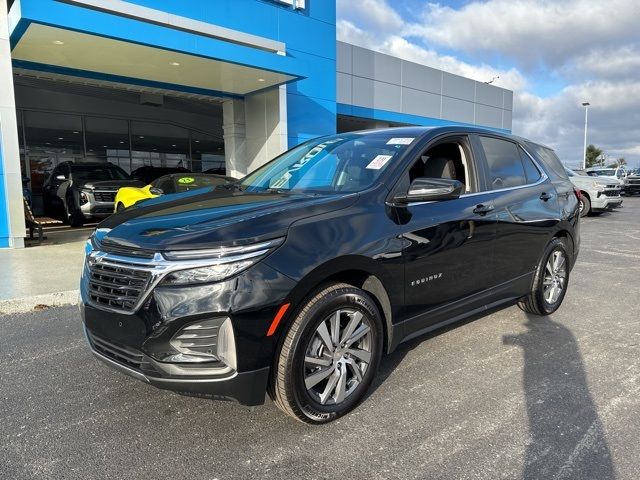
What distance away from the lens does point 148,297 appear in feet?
7.89

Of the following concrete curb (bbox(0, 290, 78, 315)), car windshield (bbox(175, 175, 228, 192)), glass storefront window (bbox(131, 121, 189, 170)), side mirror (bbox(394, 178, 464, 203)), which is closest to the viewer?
side mirror (bbox(394, 178, 464, 203))

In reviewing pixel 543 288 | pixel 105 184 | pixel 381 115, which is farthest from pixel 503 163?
pixel 381 115

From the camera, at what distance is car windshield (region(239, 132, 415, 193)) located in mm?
3338

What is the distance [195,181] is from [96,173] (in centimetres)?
463

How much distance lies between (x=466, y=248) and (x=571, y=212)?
85.7 inches

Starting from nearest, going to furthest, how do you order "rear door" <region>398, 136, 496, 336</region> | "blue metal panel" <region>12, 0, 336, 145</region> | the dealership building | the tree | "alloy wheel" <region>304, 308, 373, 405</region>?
"alloy wheel" <region>304, 308, 373, 405</region>, "rear door" <region>398, 136, 496, 336</region>, "blue metal panel" <region>12, 0, 336, 145</region>, the dealership building, the tree

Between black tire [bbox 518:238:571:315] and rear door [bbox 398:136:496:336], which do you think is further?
black tire [bbox 518:238:571:315]

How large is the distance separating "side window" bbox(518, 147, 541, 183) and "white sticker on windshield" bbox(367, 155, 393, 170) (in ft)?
6.08

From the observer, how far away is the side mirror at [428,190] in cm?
307

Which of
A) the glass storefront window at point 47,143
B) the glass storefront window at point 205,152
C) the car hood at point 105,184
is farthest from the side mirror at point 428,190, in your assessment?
the glass storefront window at point 205,152

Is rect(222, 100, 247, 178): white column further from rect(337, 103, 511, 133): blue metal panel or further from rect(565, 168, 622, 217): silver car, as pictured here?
rect(565, 168, 622, 217): silver car

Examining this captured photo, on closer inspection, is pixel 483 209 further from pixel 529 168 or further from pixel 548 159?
pixel 548 159

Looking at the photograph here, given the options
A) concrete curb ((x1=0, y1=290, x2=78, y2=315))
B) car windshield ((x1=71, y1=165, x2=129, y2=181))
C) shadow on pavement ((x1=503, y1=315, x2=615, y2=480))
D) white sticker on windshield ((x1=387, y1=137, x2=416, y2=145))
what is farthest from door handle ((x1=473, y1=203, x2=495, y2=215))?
car windshield ((x1=71, y1=165, x2=129, y2=181))

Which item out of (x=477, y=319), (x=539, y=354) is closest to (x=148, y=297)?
(x=539, y=354)
